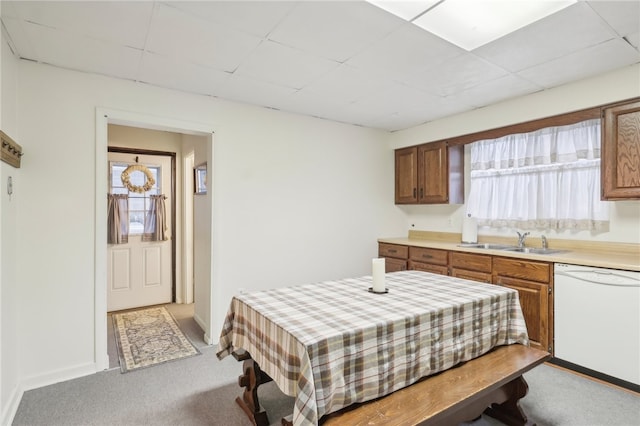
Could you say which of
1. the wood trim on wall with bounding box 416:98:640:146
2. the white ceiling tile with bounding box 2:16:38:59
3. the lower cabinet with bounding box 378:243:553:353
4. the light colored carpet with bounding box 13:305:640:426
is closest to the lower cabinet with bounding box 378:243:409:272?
the lower cabinet with bounding box 378:243:553:353

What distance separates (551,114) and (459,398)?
2.74m

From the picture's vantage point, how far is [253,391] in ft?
6.62

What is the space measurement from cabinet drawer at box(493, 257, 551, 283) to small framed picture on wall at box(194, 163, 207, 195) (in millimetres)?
2986

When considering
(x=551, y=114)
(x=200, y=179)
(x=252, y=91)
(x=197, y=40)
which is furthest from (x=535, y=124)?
(x=200, y=179)

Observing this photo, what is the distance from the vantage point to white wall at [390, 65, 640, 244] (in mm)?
2691

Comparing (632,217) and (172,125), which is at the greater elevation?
(172,125)

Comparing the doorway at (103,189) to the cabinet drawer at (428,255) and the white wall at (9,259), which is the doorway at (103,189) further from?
the cabinet drawer at (428,255)

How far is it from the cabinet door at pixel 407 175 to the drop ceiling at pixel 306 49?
119 centimetres

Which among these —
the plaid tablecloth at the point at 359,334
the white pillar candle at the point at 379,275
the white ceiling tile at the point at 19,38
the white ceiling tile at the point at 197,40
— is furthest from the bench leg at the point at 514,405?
the white ceiling tile at the point at 19,38

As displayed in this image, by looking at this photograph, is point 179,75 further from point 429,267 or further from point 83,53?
point 429,267

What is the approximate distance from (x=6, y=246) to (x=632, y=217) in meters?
4.63

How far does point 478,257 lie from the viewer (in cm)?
334

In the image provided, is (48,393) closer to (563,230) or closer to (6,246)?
(6,246)

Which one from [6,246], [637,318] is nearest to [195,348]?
[6,246]
